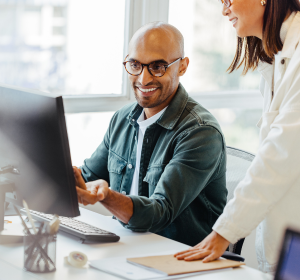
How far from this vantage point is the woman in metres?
1.27

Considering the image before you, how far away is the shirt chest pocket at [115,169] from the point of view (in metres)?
1.92

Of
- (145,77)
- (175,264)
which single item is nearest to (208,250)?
(175,264)

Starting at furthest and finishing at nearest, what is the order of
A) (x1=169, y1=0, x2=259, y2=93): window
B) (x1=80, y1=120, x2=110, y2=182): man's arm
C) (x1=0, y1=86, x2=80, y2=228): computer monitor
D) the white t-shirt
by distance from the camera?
(x1=169, y1=0, x2=259, y2=93): window → (x1=80, y1=120, x2=110, y2=182): man's arm → the white t-shirt → (x1=0, y1=86, x2=80, y2=228): computer monitor

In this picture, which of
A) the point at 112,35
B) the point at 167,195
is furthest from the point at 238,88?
the point at 167,195

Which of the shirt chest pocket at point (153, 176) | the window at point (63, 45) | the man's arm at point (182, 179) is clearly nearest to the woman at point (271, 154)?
the man's arm at point (182, 179)

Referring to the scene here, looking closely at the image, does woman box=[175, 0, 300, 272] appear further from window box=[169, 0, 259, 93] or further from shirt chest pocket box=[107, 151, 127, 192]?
window box=[169, 0, 259, 93]

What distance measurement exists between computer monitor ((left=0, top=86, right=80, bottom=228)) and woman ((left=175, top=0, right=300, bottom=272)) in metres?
0.38

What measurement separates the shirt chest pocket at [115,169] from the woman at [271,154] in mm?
666

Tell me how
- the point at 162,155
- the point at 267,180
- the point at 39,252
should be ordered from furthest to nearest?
the point at 162,155 → the point at 267,180 → the point at 39,252

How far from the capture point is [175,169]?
5.27 ft

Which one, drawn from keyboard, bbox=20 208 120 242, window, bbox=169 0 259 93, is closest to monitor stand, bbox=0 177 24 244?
keyboard, bbox=20 208 120 242

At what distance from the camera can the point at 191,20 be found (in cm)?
292

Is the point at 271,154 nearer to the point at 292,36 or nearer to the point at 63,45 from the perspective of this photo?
the point at 292,36

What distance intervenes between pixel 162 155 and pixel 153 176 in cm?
9
